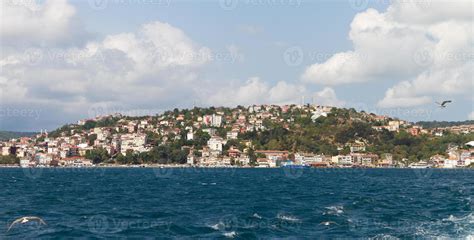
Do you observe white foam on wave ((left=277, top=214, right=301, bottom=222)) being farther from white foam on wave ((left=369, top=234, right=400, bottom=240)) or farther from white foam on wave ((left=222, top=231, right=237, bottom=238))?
white foam on wave ((left=369, top=234, right=400, bottom=240))

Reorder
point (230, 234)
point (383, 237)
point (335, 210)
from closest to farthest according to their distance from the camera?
point (383, 237) → point (230, 234) → point (335, 210)

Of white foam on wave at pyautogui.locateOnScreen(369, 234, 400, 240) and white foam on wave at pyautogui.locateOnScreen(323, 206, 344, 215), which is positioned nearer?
white foam on wave at pyautogui.locateOnScreen(369, 234, 400, 240)

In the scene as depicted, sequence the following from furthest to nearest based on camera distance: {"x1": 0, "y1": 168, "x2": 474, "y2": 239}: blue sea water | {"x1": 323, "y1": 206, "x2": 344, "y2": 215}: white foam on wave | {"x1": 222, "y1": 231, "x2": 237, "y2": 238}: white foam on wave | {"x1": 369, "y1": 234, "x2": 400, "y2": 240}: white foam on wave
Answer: {"x1": 323, "y1": 206, "x2": 344, "y2": 215}: white foam on wave → {"x1": 0, "y1": 168, "x2": 474, "y2": 239}: blue sea water → {"x1": 222, "y1": 231, "x2": 237, "y2": 238}: white foam on wave → {"x1": 369, "y1": 234, "x2": 400, "y2": 240}: white foam on wave

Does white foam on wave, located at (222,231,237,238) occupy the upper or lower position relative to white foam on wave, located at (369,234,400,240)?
upper

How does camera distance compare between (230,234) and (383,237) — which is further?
(230,234)

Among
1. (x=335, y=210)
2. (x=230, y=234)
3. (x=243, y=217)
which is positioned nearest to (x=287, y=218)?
(x=243, y=217)

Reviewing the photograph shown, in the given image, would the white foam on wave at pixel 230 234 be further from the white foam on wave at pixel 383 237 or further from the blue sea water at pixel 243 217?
the white foam on wave at pixel 383 237

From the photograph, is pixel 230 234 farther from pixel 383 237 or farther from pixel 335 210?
pixel 335 210

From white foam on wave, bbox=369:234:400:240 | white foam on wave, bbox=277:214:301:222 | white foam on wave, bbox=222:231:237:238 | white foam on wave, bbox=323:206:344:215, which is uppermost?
white foam on wave, bbox=323:206:344:215

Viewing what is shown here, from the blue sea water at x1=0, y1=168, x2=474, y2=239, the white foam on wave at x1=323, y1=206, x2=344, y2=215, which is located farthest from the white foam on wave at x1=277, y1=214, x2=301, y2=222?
the white foam on wave at x1=323, y1=206, x2=344, y2=215

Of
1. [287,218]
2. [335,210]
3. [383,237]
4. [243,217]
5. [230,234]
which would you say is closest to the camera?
[383,237]

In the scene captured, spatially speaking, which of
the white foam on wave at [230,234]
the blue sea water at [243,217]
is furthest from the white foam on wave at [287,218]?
the white foam on wave at [230,234]

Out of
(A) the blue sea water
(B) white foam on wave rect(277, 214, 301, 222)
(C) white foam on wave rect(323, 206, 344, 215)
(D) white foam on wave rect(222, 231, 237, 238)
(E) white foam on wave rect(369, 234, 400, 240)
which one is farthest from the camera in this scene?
(C) white foam on wave rect(323, 206, 344, 215)

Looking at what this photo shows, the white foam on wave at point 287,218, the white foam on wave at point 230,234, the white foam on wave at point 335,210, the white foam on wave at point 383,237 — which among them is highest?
the white foam on wave at point 335,210
